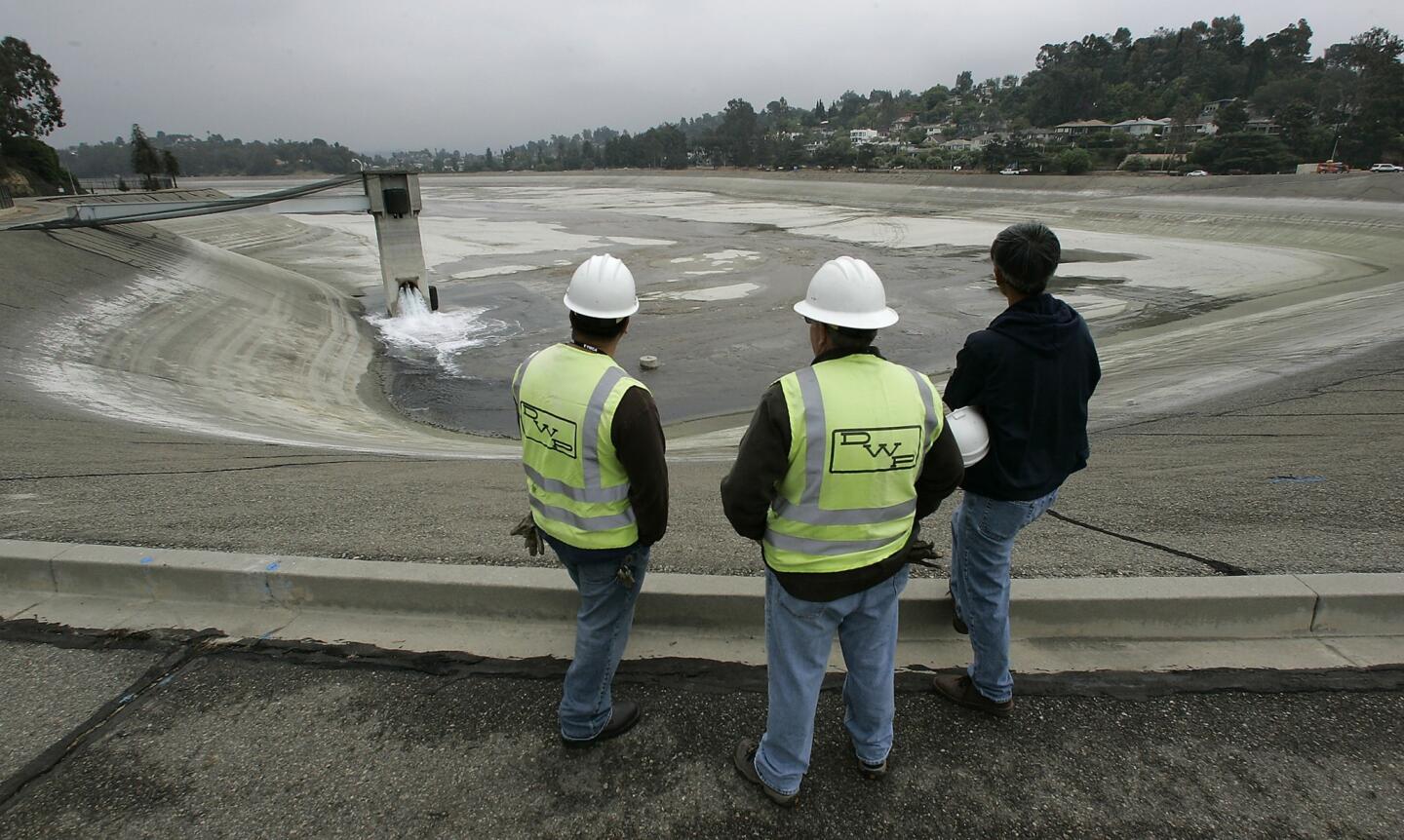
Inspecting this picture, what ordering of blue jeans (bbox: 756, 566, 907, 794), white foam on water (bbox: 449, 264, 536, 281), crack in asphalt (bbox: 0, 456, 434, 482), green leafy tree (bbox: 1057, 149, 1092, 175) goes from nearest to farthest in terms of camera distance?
1. blue jeans (bbox: 756, 566, 907, 794)
2. crack in asphalt (bbox: 0, 456, 434, 482)
3. white foam on water (bbox: 449, 264, 536, 281)
4. green leafy tree (bbox: 1057, 149, 1092, 175)

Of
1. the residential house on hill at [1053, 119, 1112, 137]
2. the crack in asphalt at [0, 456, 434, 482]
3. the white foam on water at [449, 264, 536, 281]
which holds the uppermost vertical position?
the residential house on hill at [1053, 119, 1112, 137]

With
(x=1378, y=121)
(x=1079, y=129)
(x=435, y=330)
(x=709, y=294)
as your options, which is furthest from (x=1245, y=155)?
(x=435, y=330)

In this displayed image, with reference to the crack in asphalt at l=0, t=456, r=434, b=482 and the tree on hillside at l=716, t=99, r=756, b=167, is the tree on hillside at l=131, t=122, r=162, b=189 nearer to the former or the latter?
the crack in asphalt at l=0, t=456, r=434, b=482

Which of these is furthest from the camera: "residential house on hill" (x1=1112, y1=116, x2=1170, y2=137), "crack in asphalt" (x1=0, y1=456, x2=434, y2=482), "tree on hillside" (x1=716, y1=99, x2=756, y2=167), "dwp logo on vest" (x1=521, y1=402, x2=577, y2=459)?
"tree on hillside" (x1=716, y1=99, x2=756, y2=167)

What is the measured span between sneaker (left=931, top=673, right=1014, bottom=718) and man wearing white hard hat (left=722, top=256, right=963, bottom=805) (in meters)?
0.57

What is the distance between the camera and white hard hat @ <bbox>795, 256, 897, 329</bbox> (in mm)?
2381

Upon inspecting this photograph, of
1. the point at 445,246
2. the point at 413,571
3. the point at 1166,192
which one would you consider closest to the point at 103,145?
the point at 445,246

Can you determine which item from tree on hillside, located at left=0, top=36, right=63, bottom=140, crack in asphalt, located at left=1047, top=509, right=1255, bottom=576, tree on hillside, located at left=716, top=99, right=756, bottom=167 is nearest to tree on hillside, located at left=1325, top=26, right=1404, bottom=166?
crack in asphalt, located at left=1047, top=509, right=1255, bottom=576

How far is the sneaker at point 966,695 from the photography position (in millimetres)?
3041

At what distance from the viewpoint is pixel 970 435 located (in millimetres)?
2871

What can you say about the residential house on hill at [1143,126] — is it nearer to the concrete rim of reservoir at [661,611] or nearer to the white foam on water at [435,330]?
the white foam on water at [435,330]

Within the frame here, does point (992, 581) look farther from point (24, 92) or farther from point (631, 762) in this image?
point (24, 92)

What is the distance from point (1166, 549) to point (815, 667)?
10.1ft

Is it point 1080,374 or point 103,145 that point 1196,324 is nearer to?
point 1080,374
